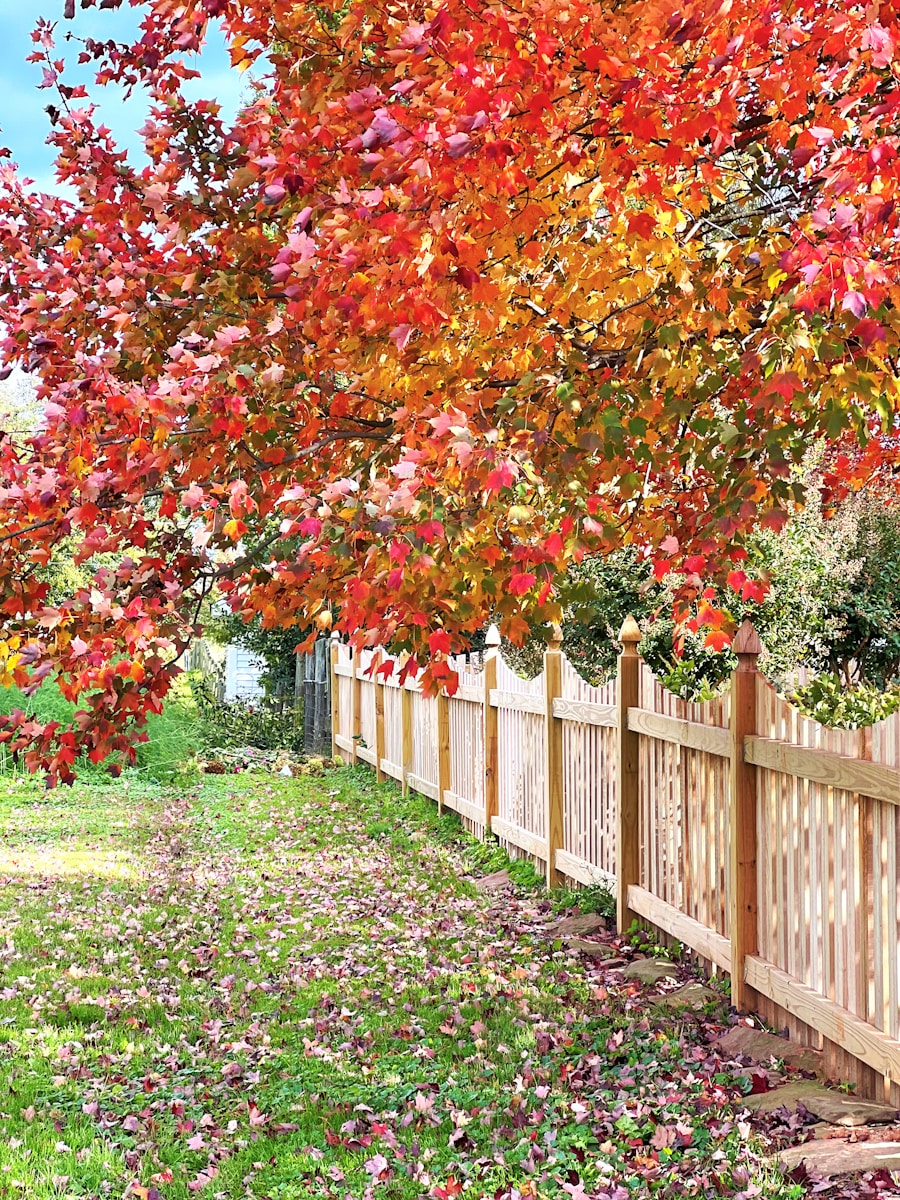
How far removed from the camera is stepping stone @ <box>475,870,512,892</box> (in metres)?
9.24

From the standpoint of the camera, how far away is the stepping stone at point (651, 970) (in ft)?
20.9

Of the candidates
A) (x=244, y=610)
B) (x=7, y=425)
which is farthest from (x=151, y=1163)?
(x=7, y=425)

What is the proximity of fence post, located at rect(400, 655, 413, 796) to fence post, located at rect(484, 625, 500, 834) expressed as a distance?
3.30 meters

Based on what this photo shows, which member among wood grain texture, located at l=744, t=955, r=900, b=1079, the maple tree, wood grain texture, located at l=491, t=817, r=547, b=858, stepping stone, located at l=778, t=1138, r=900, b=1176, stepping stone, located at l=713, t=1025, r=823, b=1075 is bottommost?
stepping stone, located at l=713, t=1025, r=823, b=1075

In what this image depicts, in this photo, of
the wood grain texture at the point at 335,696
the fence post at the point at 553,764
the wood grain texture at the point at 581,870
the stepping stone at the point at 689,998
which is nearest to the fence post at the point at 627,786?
the wood grain texture at the point at 581,870

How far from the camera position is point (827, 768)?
15.7 ft

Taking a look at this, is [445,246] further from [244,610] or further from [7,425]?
[7,425]

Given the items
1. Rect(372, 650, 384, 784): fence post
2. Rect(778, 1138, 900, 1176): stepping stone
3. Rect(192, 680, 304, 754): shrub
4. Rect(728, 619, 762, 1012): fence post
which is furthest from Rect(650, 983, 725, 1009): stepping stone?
Rect(192, 680, 304, 754): shrub

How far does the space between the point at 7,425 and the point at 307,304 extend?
79.8 ft

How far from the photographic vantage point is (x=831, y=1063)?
486cm

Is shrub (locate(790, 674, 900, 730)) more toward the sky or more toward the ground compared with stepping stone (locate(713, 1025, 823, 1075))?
more toward the sky

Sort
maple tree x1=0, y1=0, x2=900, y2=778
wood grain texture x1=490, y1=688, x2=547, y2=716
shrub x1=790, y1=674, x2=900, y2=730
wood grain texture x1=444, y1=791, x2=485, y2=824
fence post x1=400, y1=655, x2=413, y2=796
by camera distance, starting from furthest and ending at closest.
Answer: fence post x1=400, y1=655, x2=413, y2=796
wood grain texture x1=444, y1=791, x2=485, y2=824
wood grain texture x1=490, y1=688, x2=547, y2=716
shrub x1=790, y1=674, x2=900, y2=730
maple tree x1=0, y1=0, x2=900, y2=778

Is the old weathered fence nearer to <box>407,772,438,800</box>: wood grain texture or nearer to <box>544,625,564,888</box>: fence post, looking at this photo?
<box>407,772,438,800</box>: wood grain texture

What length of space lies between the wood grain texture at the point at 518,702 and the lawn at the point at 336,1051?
4.39 feet
